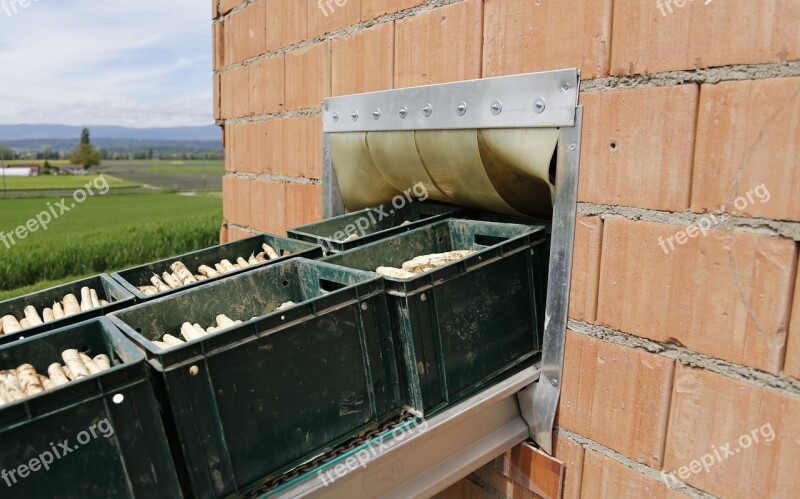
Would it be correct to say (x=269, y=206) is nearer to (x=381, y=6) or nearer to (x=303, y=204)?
(x=303, y=204)

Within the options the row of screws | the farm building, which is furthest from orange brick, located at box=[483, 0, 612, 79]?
the farm building

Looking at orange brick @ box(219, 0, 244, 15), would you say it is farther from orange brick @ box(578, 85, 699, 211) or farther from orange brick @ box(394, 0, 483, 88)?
orange brick @ box(578, 85, 699, 211)

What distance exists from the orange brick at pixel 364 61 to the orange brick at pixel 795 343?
5.46 feet

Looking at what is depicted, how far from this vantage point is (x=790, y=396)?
4.20 feet


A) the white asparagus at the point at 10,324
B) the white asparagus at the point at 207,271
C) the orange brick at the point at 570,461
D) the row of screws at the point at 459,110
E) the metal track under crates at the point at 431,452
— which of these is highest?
the row of screws at the point at 459,110

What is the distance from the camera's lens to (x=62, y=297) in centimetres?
204

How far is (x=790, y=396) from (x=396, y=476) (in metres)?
0.98

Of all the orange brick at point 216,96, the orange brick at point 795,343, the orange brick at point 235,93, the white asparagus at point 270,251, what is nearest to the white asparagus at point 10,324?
the white asparagus at point 270,251

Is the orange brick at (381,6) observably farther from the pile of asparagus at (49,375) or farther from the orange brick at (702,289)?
the pile of asparagus at (49,375)

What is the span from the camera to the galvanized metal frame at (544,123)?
1.68 m

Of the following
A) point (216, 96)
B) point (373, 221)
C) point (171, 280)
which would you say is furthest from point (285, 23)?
point (171, 280)

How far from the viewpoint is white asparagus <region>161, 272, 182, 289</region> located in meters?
2.17

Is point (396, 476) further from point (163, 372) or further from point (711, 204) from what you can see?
point (711, 204)

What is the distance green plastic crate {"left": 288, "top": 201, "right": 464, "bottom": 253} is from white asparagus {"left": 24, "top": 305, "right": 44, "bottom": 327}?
3.18 feet
